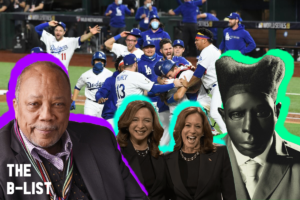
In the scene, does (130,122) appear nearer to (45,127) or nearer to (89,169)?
(89,169)

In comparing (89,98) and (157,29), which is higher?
(157,29)

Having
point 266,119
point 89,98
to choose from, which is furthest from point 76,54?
point 266,119

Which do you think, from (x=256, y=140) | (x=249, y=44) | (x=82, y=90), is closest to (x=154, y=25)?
(x=249, y=44)

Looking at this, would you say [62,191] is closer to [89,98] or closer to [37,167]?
[37,167]

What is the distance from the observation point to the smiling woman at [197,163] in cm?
339

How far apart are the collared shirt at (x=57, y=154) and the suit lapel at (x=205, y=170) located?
1923mm

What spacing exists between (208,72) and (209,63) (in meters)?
0.24

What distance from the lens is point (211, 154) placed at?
3.54 metres

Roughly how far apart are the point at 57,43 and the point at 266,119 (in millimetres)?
7938

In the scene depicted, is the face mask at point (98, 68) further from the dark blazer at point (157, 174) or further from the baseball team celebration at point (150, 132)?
the dark blazer at point (157, 174)

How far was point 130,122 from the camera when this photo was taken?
354 cm

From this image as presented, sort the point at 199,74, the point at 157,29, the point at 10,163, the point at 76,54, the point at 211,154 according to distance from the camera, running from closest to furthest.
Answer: the point at 10,163
the point at 211,154
the point at 199,74
the point at 157,29
the point at 76,54

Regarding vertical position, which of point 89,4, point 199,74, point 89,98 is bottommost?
point 89,98

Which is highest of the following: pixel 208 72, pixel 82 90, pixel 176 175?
pixel 208 72
